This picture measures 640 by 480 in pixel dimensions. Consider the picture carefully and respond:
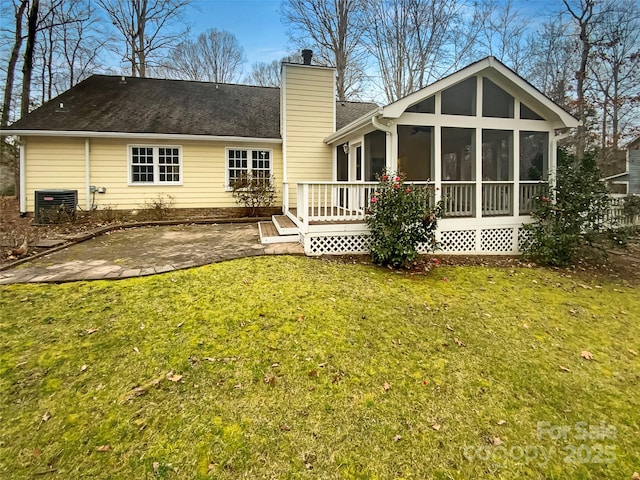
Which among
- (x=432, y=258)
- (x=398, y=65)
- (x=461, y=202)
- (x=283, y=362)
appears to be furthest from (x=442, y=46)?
(x=283, y=362)

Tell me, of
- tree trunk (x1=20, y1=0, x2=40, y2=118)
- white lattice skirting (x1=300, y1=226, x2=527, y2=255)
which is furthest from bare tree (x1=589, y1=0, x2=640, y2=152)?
tree trunk (x1=20, y1=0, x2=40, y2=118)

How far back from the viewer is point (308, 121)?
12234mm

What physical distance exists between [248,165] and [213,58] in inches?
584

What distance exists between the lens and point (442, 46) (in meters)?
20.8

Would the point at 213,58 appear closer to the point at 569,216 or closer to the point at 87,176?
the point at 87,176

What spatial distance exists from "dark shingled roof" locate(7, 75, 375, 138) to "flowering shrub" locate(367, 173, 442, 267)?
7.17 metres

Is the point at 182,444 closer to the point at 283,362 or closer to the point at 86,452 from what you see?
the point at 86,452

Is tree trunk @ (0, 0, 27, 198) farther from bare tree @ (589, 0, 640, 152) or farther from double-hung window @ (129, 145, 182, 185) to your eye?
bare tree @ (589, 0, 640, 152)

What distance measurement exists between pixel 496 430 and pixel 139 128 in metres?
12.4

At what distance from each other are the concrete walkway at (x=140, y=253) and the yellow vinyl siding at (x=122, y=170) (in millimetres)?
2244

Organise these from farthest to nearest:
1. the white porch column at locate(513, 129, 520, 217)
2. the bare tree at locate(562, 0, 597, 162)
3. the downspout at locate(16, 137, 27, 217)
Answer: the bare tree at locate(562, 0, 597, 162) < the downspout at locate(16, 137, 27, 217) < the white porch column at locate(513, 129, 520, 217)

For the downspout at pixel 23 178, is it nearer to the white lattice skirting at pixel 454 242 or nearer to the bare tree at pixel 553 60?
the white lattice skirting at pixel 454 242

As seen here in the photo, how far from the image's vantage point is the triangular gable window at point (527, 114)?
8531 millimetres

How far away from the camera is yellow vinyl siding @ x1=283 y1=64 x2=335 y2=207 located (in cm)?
1198
